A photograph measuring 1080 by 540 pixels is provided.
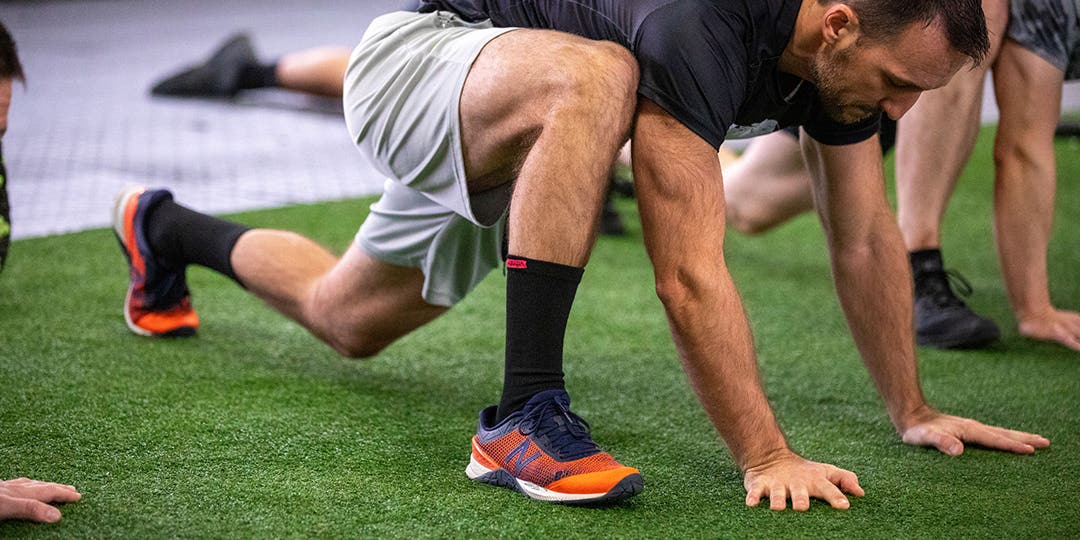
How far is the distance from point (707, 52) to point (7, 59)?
1004 mm

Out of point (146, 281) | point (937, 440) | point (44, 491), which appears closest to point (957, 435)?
point (937, 440)

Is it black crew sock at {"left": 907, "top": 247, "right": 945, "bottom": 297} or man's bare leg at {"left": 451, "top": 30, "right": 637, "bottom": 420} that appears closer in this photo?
man's bare leg at {"left": 451, "top": 30, "right": 637, "bottom": 420}

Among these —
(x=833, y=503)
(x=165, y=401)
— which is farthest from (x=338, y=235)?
(x=833, y=503)

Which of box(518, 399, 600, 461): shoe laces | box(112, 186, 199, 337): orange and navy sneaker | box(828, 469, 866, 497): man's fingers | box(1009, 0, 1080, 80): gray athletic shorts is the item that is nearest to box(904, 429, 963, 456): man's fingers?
box(828, 469, 866, 497): man's fingers

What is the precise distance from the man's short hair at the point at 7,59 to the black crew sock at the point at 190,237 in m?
0.65

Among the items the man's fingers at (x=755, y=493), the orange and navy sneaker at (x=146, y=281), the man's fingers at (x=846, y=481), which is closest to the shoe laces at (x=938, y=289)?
the man's fingers at (x=846, y=481)

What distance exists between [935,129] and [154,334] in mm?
1760

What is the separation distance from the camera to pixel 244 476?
1.75m

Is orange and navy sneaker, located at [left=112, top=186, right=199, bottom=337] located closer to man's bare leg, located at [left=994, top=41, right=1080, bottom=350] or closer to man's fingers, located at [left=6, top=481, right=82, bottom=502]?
man's fingers, located at [left=6, top=481, right=82, bottom=502]

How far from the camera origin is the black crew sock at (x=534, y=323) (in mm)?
1620

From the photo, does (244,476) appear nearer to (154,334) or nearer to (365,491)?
(365,491)

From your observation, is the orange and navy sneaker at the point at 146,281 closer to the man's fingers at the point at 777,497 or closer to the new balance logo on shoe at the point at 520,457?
the new balance logo on shoe at the point at 520,457

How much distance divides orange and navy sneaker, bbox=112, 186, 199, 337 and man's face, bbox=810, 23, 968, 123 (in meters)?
1.41

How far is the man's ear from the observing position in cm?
162
